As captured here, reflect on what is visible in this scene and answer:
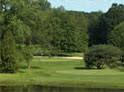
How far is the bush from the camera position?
75875 mm

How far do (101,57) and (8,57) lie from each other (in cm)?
1787

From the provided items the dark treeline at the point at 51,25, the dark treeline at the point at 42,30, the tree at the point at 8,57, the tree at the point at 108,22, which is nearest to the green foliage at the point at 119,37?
the dark treeline at the point at 42,30

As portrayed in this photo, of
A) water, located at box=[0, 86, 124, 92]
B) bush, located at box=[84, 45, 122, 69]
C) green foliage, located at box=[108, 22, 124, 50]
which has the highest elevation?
green foliage, located at box=[108, 22, 124, 50]

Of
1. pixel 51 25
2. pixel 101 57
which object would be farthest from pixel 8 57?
pixel 51 25

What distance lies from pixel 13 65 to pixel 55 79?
8.97 meters

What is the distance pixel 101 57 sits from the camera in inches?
2987

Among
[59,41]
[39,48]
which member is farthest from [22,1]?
[59,41]

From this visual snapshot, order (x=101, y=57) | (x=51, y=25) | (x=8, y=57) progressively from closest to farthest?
(x=8, y=57), (x=101, y=57), (x=51, y=25)

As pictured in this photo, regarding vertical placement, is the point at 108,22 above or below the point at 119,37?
above

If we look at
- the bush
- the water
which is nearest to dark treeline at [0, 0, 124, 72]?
the bush

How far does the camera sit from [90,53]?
7706cm

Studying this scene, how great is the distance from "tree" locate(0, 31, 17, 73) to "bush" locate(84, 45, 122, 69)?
16.1 m

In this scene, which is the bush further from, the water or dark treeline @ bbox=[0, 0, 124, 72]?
the water

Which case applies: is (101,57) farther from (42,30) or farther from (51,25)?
(51,25)
